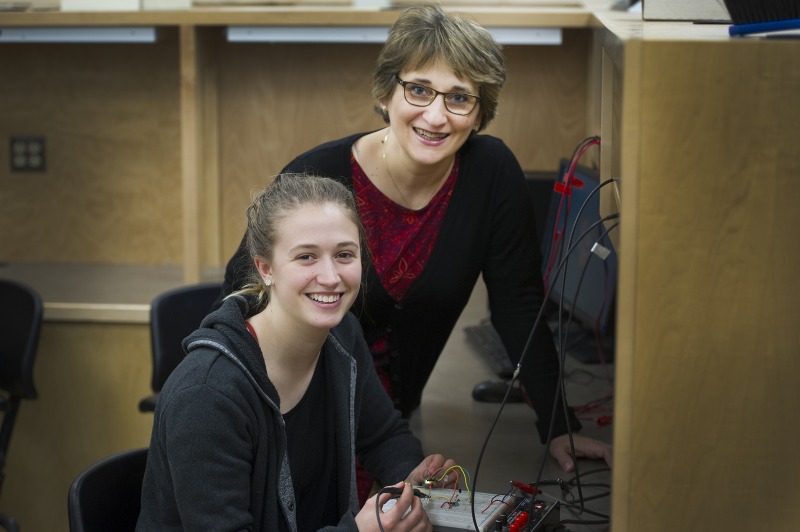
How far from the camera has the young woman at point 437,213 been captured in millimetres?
1715

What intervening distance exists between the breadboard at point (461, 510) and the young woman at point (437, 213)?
0.31 meters

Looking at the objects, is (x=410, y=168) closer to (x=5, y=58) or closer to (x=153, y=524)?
(x=153, y=524)

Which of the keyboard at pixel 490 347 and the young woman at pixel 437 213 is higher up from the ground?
the young woman at pixel 437 213

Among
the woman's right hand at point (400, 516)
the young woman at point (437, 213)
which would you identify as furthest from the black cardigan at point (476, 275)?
the woman's right hand at point (400, 516)

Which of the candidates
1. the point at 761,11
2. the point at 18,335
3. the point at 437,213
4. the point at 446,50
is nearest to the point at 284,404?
the point at 437,213

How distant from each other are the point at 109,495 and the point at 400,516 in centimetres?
44

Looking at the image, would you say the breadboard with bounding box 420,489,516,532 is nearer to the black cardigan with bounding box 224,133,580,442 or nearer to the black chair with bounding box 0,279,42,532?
the black cardigan with bounding box 224,133,580,442

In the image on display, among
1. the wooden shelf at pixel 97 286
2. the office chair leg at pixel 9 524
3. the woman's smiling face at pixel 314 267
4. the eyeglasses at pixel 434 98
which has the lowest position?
the office chair leg at pixel 9 524

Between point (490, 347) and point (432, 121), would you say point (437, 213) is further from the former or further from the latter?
point (490, 347)

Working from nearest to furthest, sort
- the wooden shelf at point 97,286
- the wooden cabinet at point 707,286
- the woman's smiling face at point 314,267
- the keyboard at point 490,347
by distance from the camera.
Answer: the wooden cabinet at point 707,286 → the woman's smiling face at point 314,267 → the keyboard at point 490,347 → the wooden shelf at point 97,286

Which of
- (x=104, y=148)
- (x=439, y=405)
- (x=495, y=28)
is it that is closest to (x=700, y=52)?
(x=439, y=405)

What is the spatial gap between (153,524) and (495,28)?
1690mm

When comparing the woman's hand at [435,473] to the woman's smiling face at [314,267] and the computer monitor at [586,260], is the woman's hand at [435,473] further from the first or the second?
the computer monitor at [586,260]

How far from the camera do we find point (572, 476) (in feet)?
5.47
